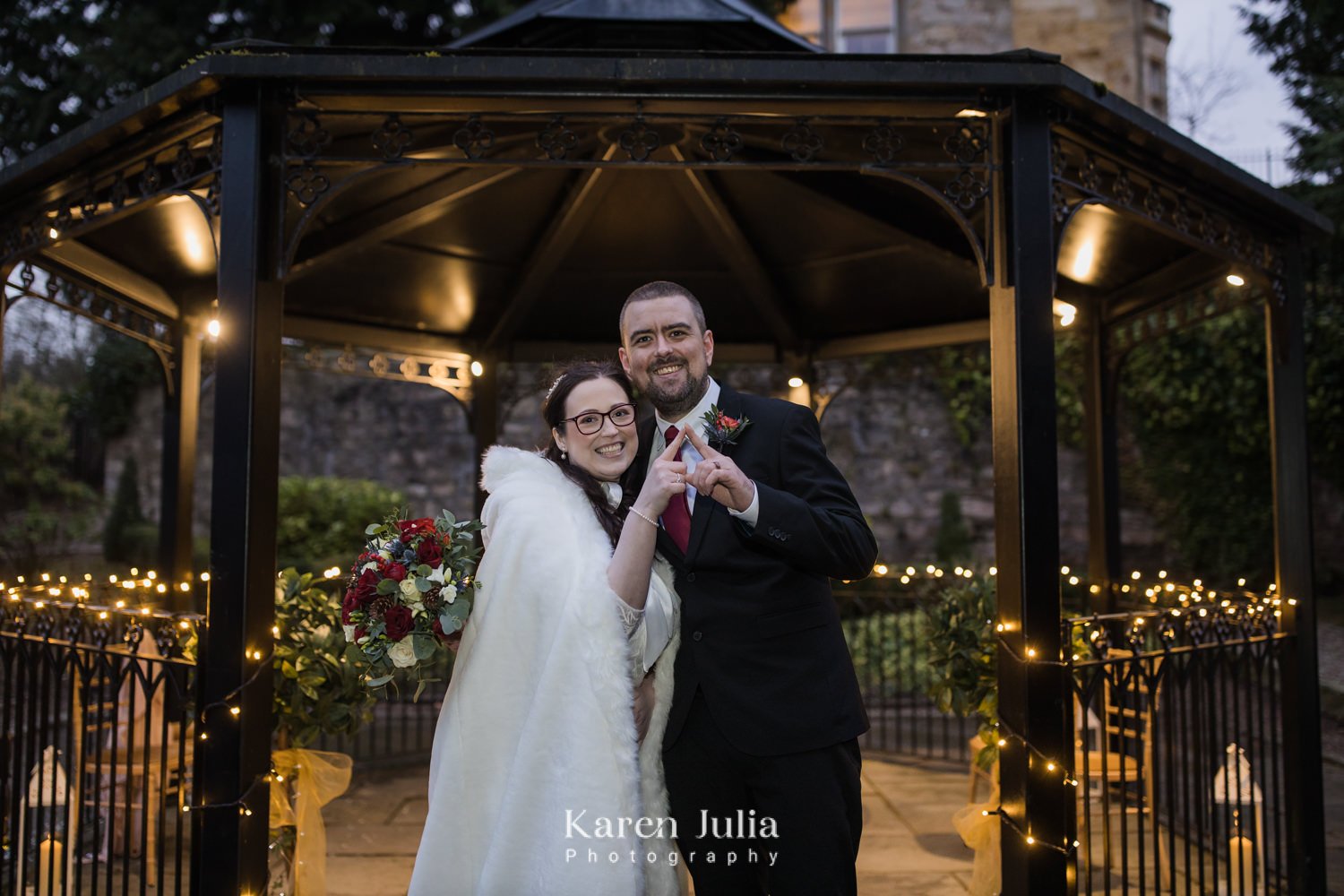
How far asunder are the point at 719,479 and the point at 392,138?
7.55 feet

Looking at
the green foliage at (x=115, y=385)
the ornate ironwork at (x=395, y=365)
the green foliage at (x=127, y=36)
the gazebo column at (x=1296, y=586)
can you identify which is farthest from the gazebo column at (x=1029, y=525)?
the green foliage at (x=115, y=385)

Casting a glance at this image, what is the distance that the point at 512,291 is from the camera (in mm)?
7688

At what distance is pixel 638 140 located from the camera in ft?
13.0

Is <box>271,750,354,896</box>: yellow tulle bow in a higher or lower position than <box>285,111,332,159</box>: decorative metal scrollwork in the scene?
lower

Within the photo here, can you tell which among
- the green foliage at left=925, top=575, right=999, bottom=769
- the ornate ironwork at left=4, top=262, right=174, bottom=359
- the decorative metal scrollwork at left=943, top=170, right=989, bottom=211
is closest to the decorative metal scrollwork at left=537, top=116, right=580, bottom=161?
the decorative metal scrollwork at left=943, top=170, right=989, bottom=211

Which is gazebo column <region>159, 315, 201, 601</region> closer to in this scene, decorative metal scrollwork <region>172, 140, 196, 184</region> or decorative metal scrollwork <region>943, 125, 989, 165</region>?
decorative metal scrollwork <region>172, 140, 196, 184</region>

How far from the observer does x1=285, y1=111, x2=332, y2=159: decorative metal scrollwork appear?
155 inches

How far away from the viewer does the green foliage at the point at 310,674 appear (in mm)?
4543

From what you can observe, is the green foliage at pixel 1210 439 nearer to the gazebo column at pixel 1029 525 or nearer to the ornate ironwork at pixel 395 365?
the ornate ironwork at pixel 395 365

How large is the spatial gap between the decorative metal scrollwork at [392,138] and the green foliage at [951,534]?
10.3 m

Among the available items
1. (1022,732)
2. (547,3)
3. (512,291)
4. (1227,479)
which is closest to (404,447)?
(512,291)

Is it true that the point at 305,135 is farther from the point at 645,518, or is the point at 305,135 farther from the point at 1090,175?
the point at 1090,175

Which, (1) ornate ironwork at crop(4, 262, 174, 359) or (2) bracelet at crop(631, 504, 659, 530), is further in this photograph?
(1) ornate ironwork at crop(4, 262, 174, 359)

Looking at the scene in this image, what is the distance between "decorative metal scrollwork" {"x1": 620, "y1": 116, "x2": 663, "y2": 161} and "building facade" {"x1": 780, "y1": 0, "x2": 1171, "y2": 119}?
11.5 metres
